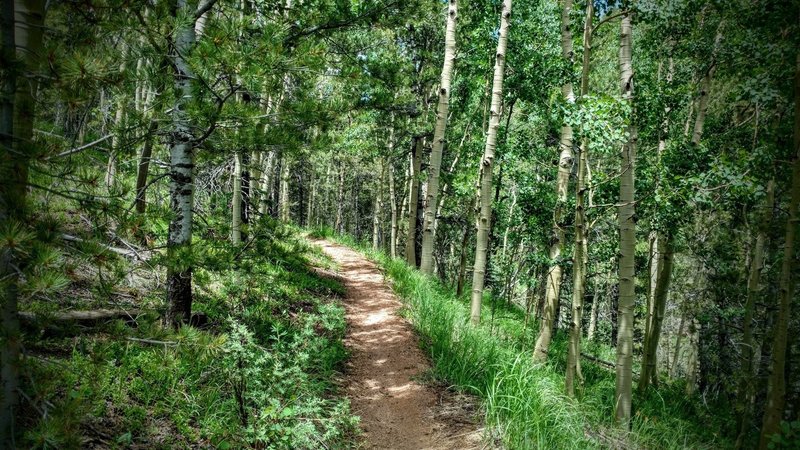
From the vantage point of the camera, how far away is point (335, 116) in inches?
182

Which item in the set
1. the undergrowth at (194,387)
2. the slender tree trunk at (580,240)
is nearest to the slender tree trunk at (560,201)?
the slender tree trunk at (580,240)

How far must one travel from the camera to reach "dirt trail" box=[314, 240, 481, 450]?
171 inches

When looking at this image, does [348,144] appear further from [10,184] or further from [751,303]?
[10,184]

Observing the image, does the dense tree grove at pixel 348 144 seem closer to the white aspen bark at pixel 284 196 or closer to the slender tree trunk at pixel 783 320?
the slender tree trunk at pixel 783 320

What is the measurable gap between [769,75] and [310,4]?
6.71m

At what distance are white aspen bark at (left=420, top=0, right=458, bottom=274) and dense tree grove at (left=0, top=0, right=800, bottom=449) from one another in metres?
0.06

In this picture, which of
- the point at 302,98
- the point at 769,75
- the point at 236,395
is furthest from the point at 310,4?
the point at 769,75

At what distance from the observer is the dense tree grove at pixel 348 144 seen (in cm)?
216

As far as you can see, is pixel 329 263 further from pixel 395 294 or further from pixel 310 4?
pixel 310 4

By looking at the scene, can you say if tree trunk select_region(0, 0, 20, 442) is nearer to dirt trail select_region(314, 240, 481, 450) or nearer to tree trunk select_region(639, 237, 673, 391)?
dirt trail select_region(314, 240, 481, 450)

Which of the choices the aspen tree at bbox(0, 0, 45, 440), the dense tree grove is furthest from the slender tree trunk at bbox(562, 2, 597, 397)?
the aspen tree at bbox(0, 0, 45, 440)

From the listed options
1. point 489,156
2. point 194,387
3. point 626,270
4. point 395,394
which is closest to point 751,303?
point 626,270

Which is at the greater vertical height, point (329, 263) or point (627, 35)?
point (627, 35)

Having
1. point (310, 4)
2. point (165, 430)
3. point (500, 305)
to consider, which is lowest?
point (500, 305)
